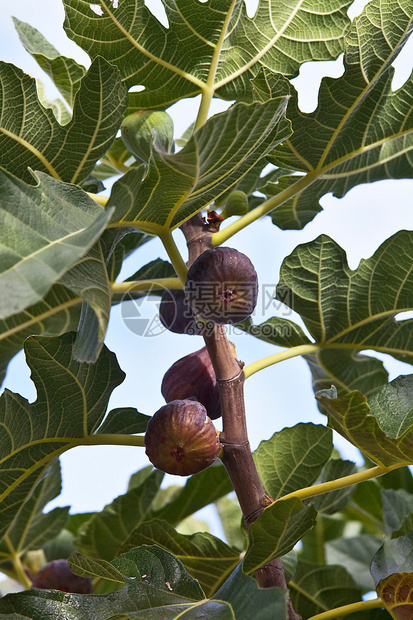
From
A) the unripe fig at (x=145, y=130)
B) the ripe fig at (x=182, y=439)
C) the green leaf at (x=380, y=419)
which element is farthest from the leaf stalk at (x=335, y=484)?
the unripe fig at (x=145, y=130)

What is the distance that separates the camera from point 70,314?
1439mm

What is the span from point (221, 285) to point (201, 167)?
0.17m

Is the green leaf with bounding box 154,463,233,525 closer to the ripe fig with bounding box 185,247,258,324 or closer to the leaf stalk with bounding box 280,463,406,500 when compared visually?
the leaf stalk with bounding box 280,463,406,500

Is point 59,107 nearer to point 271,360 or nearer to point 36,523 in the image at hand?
point 271,360

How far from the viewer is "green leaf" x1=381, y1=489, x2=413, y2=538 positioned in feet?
4.83

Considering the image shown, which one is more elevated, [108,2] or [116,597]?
[108,2]

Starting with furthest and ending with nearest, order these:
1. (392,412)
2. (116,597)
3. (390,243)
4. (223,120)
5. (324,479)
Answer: (324,479) < (390,243) < (392,412) < (116,597) < (223,120)

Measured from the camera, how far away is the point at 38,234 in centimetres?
69

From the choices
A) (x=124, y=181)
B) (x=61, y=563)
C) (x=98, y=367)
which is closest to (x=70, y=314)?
(x=98, y=367)

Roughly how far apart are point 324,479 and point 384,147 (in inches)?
27.8

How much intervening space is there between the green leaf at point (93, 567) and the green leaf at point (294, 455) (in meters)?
0.41

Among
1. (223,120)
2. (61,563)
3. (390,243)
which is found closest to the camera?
(223,120)

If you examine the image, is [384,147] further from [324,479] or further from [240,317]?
[324,479]

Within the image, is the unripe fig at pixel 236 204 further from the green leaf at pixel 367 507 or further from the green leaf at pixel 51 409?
the green leaf at pixel 367 507
